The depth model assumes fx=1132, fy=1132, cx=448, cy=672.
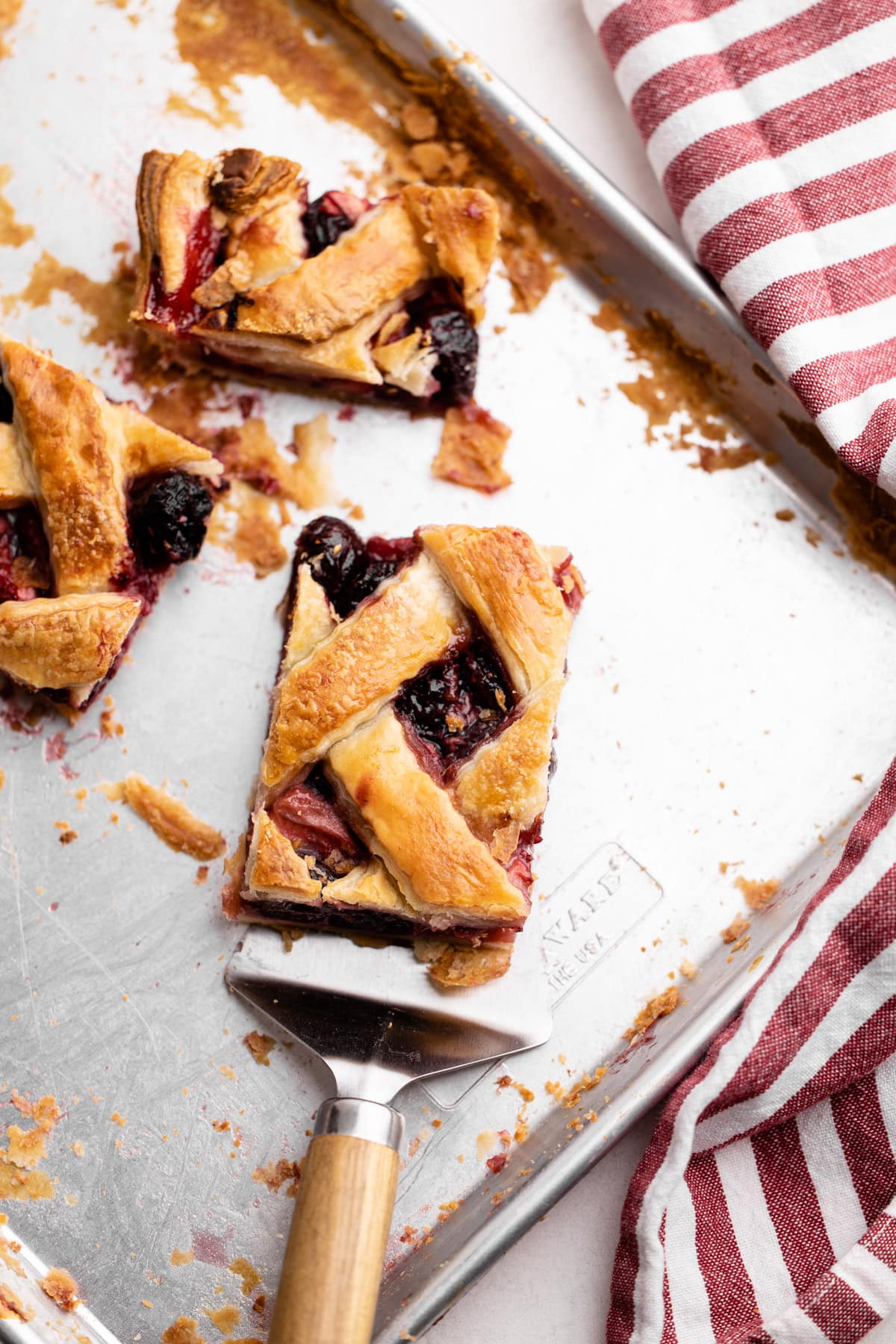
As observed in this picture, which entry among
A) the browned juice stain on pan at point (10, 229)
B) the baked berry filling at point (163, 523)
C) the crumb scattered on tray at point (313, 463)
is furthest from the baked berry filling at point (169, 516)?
the browned juice stain on pan at point (10, 229)

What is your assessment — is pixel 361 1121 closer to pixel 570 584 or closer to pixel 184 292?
pixel 570 584

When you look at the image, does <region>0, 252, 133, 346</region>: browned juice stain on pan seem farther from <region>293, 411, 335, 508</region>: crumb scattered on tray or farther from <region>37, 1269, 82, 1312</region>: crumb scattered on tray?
<region>37, 1269, 82, 1312</region>: crumb scattered on tray

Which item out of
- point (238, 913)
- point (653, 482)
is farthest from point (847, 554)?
point (238, 913)

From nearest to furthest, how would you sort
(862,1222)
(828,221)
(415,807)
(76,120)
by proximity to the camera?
(415,807) < (862,1222) < (828,221) < (76,120)

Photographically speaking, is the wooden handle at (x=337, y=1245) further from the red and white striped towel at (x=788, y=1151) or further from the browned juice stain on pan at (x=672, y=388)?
the browned juice stain on pan at (x=672, y=388)

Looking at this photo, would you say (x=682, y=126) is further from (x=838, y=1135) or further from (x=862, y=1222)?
(x=862, y=1222)
